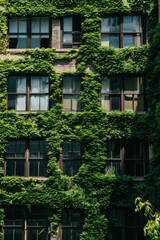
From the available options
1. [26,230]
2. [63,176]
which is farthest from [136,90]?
[26,230]

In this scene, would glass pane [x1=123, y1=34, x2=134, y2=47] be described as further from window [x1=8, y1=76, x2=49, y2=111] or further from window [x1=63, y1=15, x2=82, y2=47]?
window [x1=8, y1=76, x2=49, y2=111]

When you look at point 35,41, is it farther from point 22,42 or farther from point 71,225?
point 71,225

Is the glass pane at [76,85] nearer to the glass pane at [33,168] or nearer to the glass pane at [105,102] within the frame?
the glass pane at [105,102]

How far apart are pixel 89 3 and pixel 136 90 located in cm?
585

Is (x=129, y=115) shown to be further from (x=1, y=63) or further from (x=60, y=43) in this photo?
(x=1, y=63)

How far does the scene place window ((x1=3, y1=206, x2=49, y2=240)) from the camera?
1806 centimetres

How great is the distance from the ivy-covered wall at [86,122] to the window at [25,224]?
1.81 feet

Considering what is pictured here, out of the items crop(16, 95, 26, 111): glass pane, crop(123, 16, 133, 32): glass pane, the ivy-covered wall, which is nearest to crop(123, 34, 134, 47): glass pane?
crop(123, 16, 133, 32): glass pane

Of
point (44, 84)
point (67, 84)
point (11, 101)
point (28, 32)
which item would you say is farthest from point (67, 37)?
point (11, 101)

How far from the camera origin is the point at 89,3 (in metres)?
19.4

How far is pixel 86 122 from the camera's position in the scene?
60.3ft

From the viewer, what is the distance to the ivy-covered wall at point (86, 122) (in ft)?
57.9

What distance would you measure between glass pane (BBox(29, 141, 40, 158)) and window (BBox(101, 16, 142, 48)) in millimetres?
7104

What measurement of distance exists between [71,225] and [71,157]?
12.1ft
